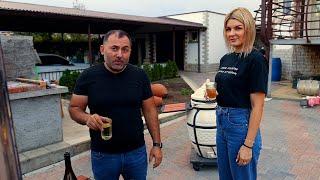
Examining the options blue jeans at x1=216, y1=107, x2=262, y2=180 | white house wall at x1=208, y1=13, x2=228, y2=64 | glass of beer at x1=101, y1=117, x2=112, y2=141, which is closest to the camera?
glass of beer at x1=101, y1=117, x2=112, y2=141

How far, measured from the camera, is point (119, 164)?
95.3 inches

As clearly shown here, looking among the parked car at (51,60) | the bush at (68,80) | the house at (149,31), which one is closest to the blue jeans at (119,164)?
the bush at (68,80)

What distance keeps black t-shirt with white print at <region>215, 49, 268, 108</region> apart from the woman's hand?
1.11ft

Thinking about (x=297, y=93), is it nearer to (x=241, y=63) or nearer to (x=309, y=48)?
(x=309, y=48)

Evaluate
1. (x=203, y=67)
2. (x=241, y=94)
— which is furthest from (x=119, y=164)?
(x=203, y=67)

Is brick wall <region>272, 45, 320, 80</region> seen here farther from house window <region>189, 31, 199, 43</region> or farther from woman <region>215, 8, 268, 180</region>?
woman <region>215, 8, 268, 180</region>

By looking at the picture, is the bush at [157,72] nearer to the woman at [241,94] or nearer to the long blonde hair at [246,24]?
the woman at [241,94]

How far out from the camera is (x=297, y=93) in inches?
404

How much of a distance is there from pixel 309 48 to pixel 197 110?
11.1m

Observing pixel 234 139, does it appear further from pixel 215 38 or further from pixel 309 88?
pixel 215 38

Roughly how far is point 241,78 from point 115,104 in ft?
3.28

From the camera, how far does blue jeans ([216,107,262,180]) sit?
2.40 m

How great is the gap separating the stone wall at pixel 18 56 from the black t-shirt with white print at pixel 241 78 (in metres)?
4.24

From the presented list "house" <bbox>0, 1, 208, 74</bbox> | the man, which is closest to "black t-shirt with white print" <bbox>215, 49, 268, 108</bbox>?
the man
